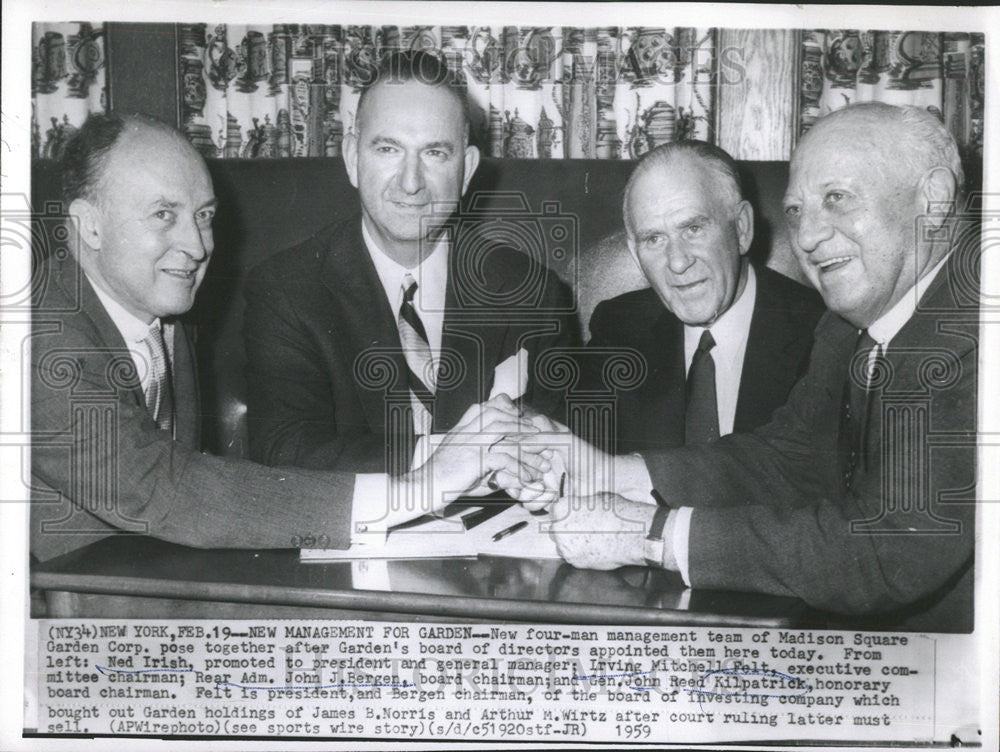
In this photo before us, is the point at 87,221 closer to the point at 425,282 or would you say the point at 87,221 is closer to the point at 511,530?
the point at 425,282

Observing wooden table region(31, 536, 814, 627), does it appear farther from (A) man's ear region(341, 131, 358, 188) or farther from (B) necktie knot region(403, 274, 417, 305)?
(A) man's ear region(341, 131, 358, 188)

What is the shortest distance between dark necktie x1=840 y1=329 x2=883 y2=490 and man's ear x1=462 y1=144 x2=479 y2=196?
64 centimetres

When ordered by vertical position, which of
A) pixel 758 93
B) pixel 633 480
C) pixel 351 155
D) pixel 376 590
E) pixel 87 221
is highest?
pixel 758 93

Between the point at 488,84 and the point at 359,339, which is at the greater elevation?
the point at 488,84

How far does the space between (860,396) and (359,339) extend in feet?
2.51

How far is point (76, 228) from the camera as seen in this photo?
133 cm

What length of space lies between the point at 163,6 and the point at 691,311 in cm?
93

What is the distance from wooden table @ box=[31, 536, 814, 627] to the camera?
3.99 feet

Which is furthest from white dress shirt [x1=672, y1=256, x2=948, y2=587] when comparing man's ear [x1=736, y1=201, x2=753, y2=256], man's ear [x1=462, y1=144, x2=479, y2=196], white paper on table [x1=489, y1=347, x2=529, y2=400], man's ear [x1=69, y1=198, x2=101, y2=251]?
→ man's ear [x1=69, y1=198, x2=101, y2=251]

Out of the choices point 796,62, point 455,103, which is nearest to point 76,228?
point 455,103

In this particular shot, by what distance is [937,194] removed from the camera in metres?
1.33

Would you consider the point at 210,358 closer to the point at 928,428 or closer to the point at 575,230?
the point at 575,230

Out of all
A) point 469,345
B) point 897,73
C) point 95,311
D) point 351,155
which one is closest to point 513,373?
point 469,345

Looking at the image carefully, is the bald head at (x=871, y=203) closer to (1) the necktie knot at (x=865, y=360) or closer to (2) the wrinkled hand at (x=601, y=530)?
(1) the necktie knot at (x=865, y=360)
